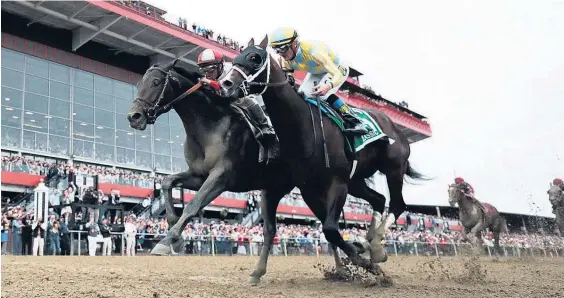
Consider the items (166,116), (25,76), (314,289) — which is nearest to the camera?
(314,289)

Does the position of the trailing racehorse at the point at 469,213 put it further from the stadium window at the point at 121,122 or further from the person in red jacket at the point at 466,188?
the stadium window at the point at 121,122

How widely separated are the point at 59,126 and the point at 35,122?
56.8 inches

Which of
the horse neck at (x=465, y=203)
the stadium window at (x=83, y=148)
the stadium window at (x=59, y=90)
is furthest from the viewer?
the stadium window at (x=59, y=90)

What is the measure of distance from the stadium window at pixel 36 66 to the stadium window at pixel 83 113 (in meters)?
2.52

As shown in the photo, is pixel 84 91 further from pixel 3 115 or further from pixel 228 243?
pixel 228 243

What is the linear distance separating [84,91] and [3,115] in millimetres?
6018

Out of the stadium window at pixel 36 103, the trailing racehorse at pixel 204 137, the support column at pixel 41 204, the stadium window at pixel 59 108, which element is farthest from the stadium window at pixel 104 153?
the trailing racehorse at pixel 204 137

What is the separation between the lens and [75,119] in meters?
30.0

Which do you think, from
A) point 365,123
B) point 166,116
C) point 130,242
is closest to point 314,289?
point 365,123

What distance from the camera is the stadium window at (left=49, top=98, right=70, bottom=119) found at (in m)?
28.9

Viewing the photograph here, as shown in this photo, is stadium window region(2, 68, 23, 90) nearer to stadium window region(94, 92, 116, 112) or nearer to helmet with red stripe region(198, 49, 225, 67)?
stadium window region(94, 92, 116, 112)

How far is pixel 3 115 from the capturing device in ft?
85.4

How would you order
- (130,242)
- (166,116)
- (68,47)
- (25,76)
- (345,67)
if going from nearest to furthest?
(345,67), (130,242), (25,76), (68,47), (166,116)

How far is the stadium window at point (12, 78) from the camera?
26953 millimetres
